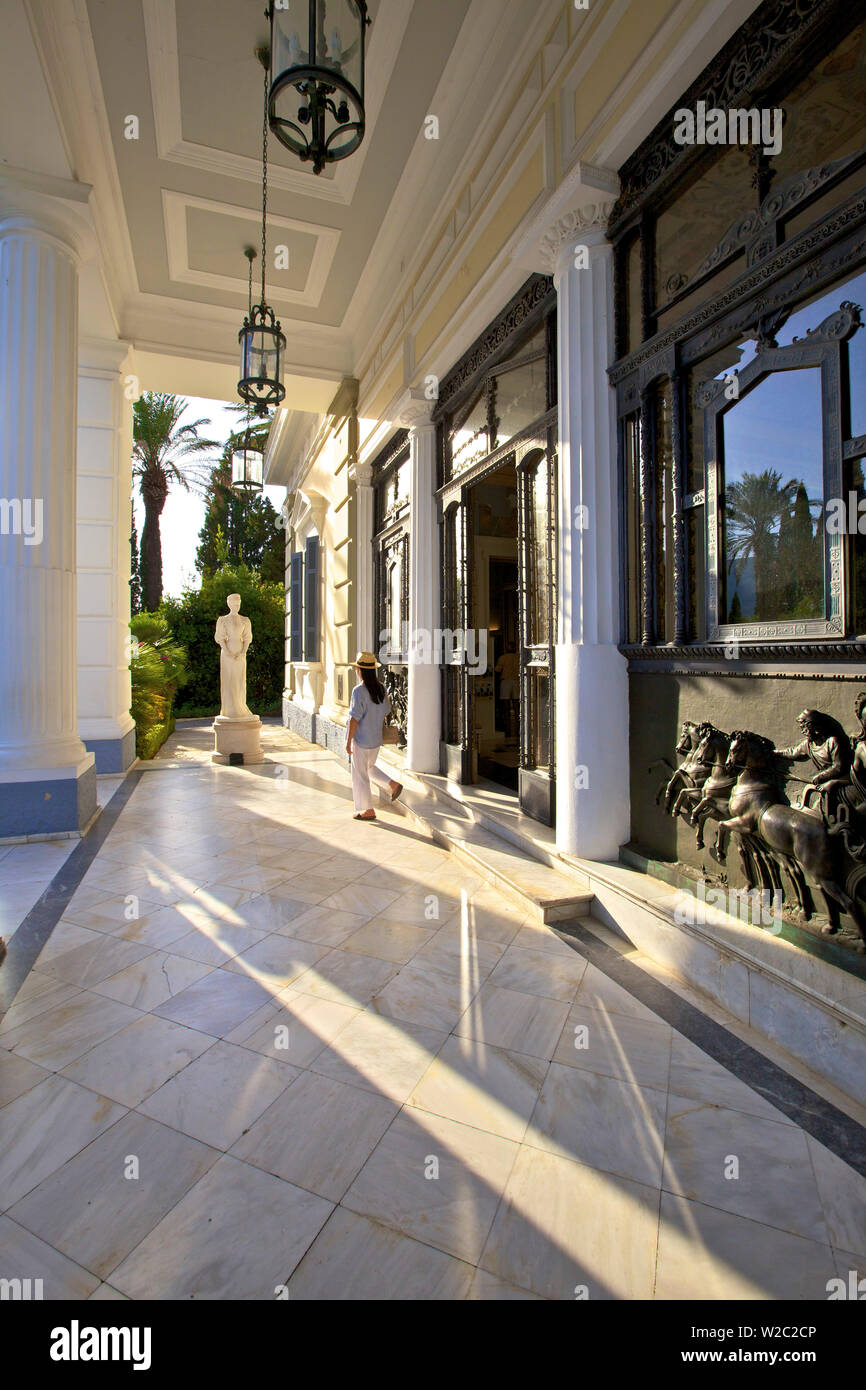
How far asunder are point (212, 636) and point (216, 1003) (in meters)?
20.8

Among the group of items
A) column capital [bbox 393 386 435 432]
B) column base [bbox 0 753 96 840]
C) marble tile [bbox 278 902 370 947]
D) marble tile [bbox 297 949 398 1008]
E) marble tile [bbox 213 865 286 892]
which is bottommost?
marble tile [bbox 297 949 398 1008]

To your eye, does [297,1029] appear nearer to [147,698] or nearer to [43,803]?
[43,803]

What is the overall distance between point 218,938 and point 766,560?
3.32 m

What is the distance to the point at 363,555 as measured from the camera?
9.88 meters

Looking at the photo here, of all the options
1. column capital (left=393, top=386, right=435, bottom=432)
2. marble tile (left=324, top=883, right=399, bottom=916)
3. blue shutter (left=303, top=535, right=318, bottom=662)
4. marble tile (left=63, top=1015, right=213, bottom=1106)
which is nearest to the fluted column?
marble tile (left=324, top=883, right=399, bottom=916)

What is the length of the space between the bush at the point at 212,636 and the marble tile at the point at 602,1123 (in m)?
20.4

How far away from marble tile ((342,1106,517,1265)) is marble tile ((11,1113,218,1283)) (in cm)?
51

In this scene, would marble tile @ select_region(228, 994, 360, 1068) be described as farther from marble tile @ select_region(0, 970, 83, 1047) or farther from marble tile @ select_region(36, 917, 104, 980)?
marble tile @ select_region(36, 917, 104, 980)

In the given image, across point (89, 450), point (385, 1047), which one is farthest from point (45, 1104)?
point (89, 450)

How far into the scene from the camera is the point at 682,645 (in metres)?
3.35

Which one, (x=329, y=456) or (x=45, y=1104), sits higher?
(x=329, y=456)

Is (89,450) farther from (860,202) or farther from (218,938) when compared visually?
(860,202)

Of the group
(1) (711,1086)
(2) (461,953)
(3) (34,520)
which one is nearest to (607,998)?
(1) (711,1086)

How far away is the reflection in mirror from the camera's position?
2631 millimetres
